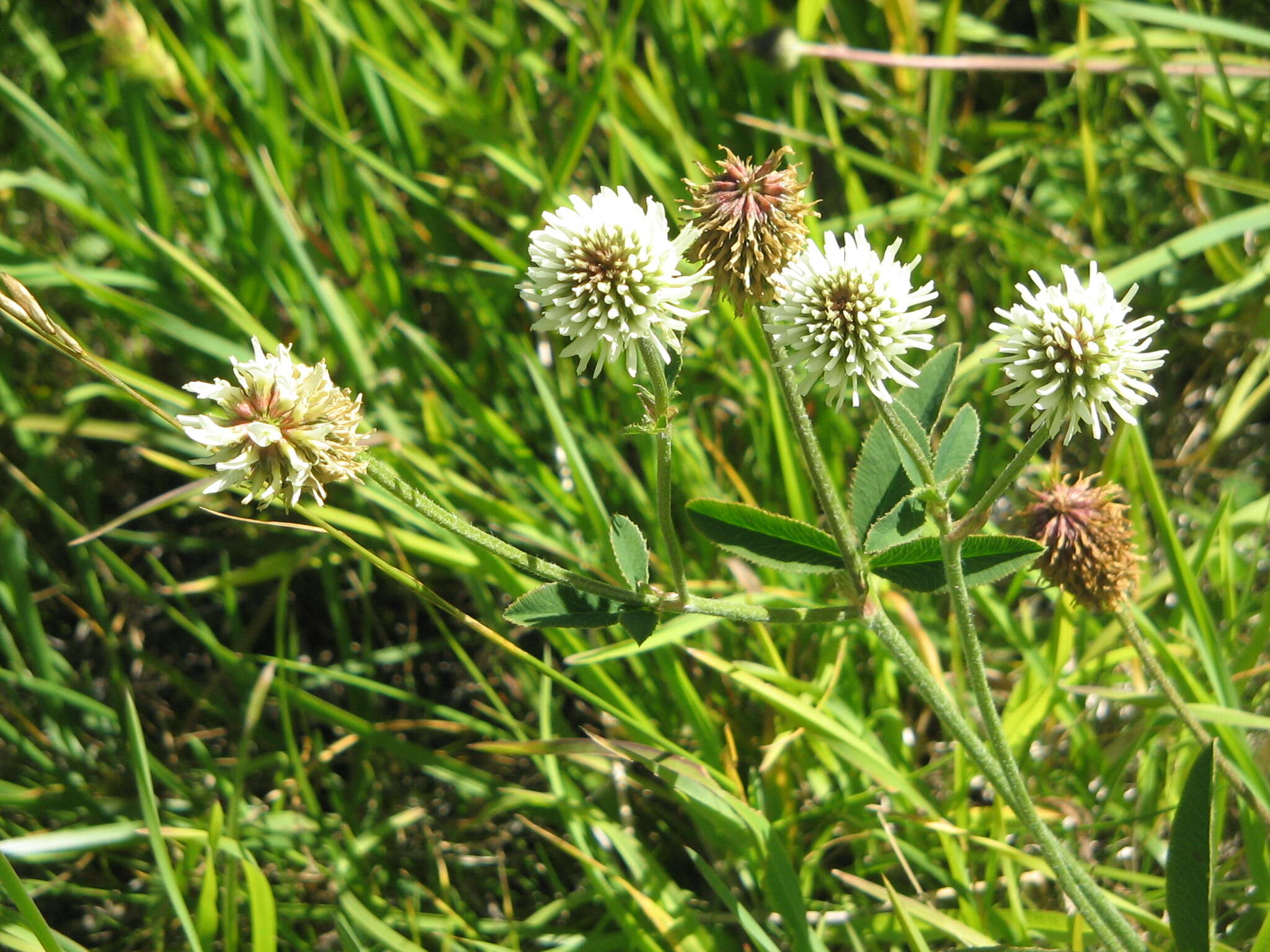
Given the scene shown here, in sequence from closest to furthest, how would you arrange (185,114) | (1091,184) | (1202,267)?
1. (1091,184)
2. (1202,267)
3. (185,114)

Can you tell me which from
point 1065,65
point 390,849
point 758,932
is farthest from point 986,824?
point 1065,65

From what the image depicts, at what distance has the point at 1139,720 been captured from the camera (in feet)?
7.23

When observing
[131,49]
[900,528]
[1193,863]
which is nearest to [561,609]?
[900,528]

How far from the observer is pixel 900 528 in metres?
1.65

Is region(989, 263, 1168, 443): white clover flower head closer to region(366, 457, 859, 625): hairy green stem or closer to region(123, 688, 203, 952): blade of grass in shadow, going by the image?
region(366, 457, 859, 625): hairy green stem

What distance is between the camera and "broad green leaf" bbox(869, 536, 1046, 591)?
1567 mm

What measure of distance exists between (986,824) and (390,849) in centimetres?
134

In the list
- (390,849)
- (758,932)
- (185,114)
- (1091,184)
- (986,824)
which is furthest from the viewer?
(185,114)

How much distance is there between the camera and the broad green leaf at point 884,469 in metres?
1.75

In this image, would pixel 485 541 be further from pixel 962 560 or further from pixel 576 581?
pixel 962 560

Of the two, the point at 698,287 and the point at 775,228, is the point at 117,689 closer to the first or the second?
the point at 698,287

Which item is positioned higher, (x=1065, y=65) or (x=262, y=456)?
(x=1065, y=65)

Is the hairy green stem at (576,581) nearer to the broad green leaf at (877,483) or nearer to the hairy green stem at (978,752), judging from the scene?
the hairy green stem at (978,752)

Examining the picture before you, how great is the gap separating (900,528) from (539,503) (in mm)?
1291
